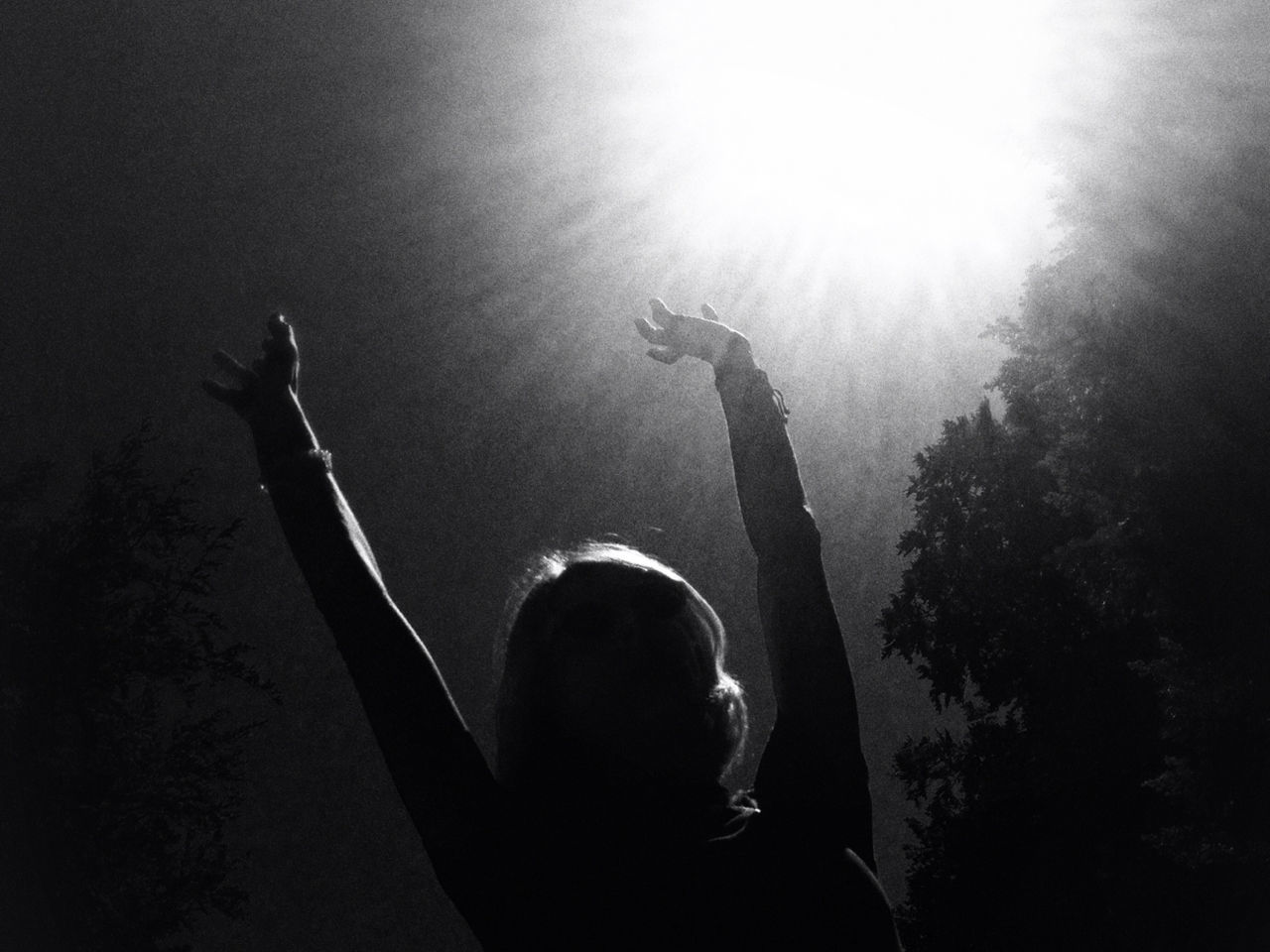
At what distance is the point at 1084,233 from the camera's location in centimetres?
1441

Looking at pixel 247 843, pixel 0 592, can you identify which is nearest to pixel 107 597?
pixel 0 592

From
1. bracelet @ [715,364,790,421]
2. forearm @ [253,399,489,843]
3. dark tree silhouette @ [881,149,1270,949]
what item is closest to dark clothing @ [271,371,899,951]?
forearm @ [253,399,489,843]

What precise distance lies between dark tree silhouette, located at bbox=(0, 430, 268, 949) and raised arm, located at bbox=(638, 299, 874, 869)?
19966 millimetres

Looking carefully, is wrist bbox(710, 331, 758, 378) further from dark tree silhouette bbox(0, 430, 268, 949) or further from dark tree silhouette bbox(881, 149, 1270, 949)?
dark tree silhouette bbox(0, 430, 268, 949)

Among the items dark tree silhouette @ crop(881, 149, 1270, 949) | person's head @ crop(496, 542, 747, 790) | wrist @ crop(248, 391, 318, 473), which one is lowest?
person's head @ crop(496, 542, 747, 790)

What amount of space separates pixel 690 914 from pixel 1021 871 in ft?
46.0

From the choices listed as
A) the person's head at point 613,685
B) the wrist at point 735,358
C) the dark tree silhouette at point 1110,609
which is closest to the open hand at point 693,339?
the wrist at point 735,358

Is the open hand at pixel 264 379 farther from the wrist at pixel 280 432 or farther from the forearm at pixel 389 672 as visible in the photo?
the forearm at pixel 389 672

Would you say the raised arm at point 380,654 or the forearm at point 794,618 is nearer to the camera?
the raised arm at point 380,654

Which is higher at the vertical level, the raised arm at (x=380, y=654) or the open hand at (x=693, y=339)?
the open hand at (x=693, y=339)

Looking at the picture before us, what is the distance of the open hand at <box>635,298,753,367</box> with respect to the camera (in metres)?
2.38

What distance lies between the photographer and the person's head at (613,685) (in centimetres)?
169

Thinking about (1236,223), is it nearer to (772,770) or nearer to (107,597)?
(772,770)

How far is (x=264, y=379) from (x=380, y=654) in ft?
1.78
